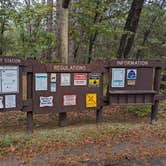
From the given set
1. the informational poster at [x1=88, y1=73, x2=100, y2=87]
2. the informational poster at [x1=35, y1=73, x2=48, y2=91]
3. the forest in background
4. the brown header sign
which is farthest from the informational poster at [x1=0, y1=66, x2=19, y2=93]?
the informational poster at [x1=88, y1=73, x2=100, y2=87]

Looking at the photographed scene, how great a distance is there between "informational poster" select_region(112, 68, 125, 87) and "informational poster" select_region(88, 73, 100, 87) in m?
0.42

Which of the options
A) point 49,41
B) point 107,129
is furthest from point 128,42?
point 107,129

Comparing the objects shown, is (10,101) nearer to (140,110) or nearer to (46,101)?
(46,101)

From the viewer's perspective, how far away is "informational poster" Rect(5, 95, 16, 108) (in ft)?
15.7

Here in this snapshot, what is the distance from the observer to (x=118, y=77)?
5891mm

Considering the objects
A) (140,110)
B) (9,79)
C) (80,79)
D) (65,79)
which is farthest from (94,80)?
(140,110)

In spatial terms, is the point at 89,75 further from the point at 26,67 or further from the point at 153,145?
the point at 153,145

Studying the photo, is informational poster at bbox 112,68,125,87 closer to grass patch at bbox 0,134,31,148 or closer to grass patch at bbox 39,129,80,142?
grass patch at bbox 39,129,80,142

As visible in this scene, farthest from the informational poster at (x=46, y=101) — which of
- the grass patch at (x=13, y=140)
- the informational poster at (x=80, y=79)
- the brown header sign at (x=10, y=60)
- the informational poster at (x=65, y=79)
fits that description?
the brown header sign at (x=10, y=60)

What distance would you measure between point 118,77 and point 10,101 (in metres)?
2.78

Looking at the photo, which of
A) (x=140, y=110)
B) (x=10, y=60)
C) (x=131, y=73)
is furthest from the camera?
(x=140, y=110)

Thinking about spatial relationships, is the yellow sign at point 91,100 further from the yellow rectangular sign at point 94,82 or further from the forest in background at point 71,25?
the forest in background at point 71,25

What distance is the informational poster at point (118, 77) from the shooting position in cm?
584

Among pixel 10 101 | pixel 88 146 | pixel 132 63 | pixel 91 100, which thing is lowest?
pixel 88 146
